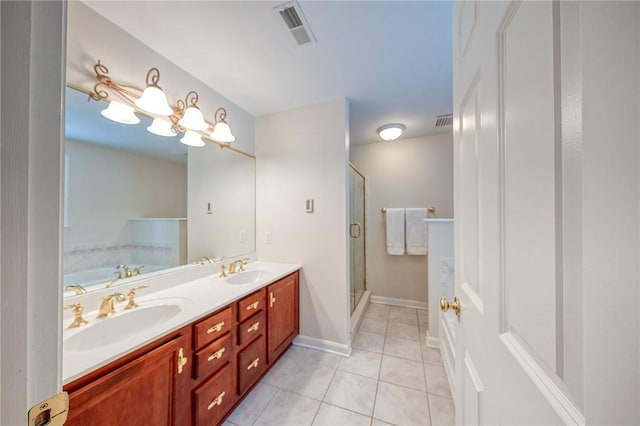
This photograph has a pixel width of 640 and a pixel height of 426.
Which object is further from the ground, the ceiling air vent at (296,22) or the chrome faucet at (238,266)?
the ceiling air vent at (296,22)

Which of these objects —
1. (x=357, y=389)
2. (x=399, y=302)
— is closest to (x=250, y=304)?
(x=357, y=389)

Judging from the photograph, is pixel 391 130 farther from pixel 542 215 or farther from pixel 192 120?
pixel 542 215

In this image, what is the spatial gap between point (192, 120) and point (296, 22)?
938 millimetres

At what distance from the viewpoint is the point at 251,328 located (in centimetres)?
148

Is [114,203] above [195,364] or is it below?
above

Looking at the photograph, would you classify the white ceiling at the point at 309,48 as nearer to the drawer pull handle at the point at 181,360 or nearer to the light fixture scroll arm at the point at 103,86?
the light fixture scroll arm at the point at 103,86

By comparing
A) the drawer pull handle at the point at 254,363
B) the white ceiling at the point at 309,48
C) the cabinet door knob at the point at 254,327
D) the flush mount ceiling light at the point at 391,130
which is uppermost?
the white ceiling at the point at 309,48

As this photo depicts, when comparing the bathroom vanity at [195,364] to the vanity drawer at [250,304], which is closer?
the bathroom vanity at [195,364]

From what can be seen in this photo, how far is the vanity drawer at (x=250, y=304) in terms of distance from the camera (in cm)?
139

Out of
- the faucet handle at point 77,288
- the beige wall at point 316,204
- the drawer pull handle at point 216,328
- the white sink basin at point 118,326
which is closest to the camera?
the white sink basin at point 118,326

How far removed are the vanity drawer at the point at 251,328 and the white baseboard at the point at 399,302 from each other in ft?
6.36

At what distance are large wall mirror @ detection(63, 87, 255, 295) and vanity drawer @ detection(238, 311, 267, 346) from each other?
0.66 meters

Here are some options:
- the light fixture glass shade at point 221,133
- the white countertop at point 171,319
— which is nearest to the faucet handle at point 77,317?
the white countertop at point 171,319

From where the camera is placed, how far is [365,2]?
1.10 m
